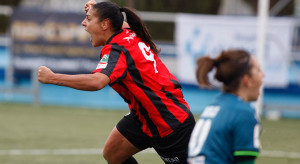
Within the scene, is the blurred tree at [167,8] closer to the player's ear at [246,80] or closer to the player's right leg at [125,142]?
the player's right leg at [125,142]

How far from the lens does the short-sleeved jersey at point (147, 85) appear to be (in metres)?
4.69

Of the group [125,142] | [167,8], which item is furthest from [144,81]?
[167,8]

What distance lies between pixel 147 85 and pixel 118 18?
624 mm

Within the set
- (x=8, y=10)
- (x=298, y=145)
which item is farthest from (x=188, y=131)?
(x=8, y=10)

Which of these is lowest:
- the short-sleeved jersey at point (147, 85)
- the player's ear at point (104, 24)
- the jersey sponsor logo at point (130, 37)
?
the short-sleeved jersey at point (147, 85)

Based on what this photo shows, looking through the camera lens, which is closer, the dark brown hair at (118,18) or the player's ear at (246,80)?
the player's ear at (246,80)

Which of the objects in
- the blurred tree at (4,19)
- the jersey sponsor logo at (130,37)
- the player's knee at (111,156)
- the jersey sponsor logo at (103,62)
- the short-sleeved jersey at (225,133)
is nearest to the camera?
the short-sleeved jersey at (225,133)

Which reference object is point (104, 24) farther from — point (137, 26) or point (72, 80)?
point (72, 80)

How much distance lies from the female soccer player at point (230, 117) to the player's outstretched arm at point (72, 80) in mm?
972

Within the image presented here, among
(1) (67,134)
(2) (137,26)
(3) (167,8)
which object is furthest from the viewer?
(3) (167,8)

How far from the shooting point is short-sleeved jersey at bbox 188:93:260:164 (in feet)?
11.4

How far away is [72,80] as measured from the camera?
4340mm

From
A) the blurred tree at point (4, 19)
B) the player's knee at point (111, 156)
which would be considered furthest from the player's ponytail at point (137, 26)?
the blurred tree at point (4, 19)

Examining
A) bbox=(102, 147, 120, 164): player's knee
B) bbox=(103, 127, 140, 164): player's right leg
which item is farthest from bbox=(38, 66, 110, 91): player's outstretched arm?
bbox=(102, 147, 120, 164): player's knee
